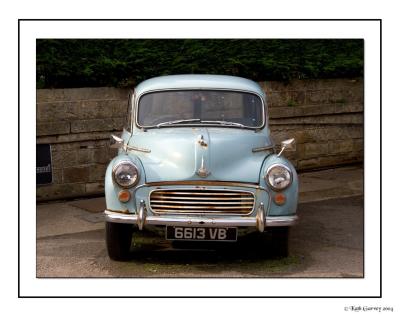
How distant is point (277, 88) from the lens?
39.8ft

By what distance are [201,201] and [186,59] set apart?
5.09 m

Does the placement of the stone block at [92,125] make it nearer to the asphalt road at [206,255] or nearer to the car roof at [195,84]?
the asphalt road at [206,255]

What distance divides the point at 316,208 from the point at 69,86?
3776mm

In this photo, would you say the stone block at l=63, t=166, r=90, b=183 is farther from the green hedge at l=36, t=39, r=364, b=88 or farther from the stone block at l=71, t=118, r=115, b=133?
the green hedge at l=36, t=39, r=364, b=88

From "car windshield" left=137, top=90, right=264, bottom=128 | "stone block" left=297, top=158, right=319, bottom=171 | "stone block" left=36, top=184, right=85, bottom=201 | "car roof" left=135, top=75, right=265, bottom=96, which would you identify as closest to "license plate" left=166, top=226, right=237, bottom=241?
"car windshield" left=137, top=90, right=264, bottom=128

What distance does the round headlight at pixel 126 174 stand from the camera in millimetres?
6840

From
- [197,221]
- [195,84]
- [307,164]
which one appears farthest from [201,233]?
[307,164]

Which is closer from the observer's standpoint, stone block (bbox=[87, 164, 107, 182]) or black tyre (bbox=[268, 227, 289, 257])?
black tyre (bbox=[268, 227, 289, 257])

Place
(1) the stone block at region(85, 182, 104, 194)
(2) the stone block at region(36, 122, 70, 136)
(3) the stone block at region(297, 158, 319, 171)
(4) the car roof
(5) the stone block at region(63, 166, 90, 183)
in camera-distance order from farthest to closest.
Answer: (3) the stone block at region(297, 158, 319, 171) → (1) the stone block at region(85, 182, 104, 194) → (5) the stone block at region(63, 166, 90, 183) → (2) the stone block at region(36, 122, 70, 136) → (4) the car roof

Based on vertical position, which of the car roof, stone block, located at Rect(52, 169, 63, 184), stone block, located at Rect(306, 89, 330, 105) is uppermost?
stone block, located at Rect(306, 89, 330, 105)

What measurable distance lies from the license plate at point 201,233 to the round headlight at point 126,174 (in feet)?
1.78

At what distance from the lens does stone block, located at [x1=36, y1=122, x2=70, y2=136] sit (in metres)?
10.1

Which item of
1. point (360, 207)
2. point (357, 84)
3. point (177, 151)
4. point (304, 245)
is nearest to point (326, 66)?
point (357, 84)
